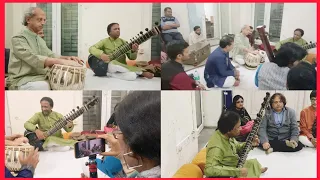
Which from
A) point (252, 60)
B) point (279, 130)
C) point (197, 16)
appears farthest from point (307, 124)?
point (197, 16)

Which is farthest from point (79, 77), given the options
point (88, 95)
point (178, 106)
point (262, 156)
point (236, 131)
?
point (262, 156)

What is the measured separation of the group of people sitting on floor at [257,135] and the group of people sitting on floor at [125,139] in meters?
0.32

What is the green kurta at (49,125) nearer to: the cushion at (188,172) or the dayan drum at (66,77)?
the dayan drum at (66,77)

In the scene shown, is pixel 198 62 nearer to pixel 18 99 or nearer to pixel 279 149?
pixel 279 149

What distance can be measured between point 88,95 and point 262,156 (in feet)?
3.05

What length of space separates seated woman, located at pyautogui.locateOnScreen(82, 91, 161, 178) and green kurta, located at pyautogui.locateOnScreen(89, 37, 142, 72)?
184 millimetres

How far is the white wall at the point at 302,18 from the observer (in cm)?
226

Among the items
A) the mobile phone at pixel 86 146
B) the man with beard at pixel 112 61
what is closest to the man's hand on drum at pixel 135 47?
the man with beard at pixel 112 61

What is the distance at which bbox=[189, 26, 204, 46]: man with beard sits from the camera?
89.4 inches

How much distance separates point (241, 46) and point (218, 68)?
0.53 ft

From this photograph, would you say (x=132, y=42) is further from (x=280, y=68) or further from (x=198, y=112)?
(x=280, y=68)

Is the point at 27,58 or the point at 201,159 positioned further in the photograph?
the point at 201,159

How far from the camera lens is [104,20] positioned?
2.27 meters

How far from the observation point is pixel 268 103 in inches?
91.0
